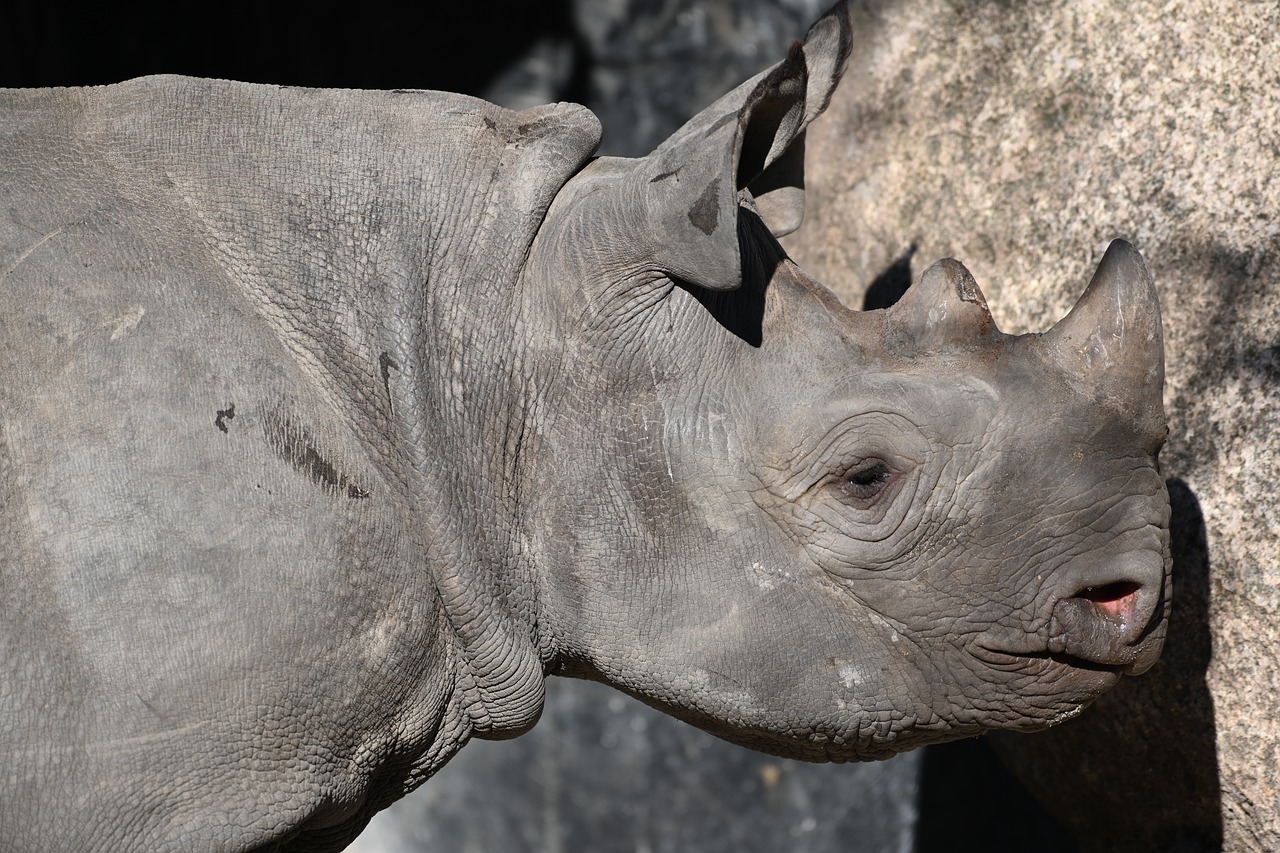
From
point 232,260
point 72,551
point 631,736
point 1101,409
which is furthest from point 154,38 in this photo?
point 1101,409

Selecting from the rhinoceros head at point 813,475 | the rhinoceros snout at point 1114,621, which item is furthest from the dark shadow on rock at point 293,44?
the rhinoceros snout at point 1114,621

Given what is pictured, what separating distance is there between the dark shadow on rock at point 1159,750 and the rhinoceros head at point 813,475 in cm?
84

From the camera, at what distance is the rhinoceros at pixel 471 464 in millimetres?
2357

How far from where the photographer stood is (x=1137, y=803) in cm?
368

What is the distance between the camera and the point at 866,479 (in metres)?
2.64

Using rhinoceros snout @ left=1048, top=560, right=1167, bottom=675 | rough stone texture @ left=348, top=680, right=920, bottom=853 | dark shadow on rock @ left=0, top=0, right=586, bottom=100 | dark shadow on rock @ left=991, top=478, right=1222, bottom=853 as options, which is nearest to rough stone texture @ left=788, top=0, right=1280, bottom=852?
dark shadow on rock @ left=991, top=478, right=1222, bottom=853

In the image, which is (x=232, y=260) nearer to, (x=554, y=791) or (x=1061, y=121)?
(x=1061, y=121)

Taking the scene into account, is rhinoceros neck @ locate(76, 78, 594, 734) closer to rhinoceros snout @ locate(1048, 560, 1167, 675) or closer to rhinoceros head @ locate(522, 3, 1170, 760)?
rhinoceros head @ locate(522, 3, 1170, 760)

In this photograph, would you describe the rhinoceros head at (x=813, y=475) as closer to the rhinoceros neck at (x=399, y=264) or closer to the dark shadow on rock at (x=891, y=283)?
the rhinoceros neck at (x=399, y=264)

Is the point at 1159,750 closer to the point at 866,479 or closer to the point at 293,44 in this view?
the point at 866,479

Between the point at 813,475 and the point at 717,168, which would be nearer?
the point at 717,168

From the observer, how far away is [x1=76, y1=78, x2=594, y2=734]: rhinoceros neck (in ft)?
8.75

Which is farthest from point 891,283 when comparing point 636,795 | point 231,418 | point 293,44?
point 293,44

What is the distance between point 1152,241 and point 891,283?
35.8 inches
